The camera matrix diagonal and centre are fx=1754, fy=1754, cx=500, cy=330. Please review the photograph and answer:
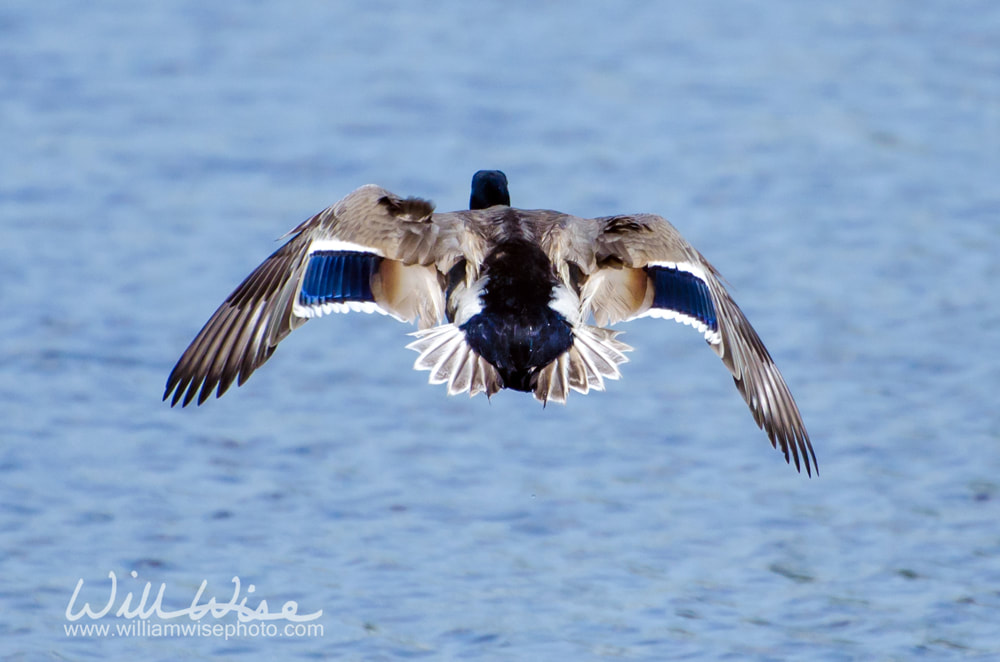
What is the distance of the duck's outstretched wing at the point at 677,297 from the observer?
754 cm

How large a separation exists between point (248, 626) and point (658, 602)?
6.06 feet

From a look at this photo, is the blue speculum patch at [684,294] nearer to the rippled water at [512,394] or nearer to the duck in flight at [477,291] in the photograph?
the duck in flight at [477,291]

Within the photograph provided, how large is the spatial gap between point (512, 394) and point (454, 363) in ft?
9.33

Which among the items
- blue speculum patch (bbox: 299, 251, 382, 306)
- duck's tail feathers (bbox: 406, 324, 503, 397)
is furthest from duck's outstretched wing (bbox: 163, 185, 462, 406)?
duck's tail feathers (bbox: 406, 324, 503, 397)

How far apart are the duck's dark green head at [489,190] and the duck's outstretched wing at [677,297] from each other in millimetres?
861

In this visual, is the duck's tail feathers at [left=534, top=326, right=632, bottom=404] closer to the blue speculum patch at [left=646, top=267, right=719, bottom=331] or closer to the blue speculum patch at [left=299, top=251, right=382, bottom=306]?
the blue speculum patch at [left=646, top=267, right=719, bottom=331]

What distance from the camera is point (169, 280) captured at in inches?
424

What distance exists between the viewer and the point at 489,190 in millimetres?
8453

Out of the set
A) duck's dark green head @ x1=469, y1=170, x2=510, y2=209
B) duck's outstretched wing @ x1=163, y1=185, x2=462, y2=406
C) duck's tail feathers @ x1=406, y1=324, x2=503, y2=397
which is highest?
duck's dark green head @ x1=469, y1=170, x2=510, y2=209

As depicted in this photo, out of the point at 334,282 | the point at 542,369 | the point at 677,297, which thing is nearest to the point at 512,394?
the point at 677,297

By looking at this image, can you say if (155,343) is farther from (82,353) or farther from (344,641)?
(344,641)

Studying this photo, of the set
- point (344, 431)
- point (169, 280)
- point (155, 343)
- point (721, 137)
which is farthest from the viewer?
point (721, 137)

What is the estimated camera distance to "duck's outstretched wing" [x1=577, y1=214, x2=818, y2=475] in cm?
754

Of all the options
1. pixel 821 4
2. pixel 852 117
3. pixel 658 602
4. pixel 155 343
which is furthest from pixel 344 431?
pixel 821 4
